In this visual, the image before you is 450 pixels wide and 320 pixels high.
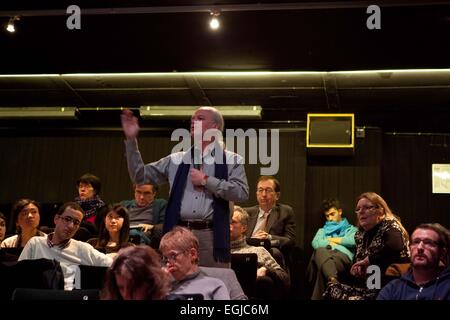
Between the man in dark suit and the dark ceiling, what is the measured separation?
1035 millimetres

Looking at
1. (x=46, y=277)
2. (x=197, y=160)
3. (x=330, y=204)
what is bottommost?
(x=46, y=277)

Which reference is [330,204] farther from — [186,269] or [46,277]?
[186,269]

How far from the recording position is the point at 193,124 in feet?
10.9

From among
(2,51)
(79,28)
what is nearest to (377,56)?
(79,28)

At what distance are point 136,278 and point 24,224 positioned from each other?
265 centimetres

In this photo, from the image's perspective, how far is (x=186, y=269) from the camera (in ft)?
9.52

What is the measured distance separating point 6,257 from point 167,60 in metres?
2.24

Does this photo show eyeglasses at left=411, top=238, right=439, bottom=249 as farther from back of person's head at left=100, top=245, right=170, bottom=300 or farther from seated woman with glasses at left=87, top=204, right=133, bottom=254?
seated woman with glasses at left=87, top=204, right=133, bottom=254

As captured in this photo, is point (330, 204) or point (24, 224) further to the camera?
point (330, 204)

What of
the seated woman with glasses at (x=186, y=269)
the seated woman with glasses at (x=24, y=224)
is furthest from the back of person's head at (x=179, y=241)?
the seated woman with glasses at (x=24, y=224)

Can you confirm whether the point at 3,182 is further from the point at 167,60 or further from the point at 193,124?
the point at 193,124

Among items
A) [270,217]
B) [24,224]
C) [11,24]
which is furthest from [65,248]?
[11,24]
